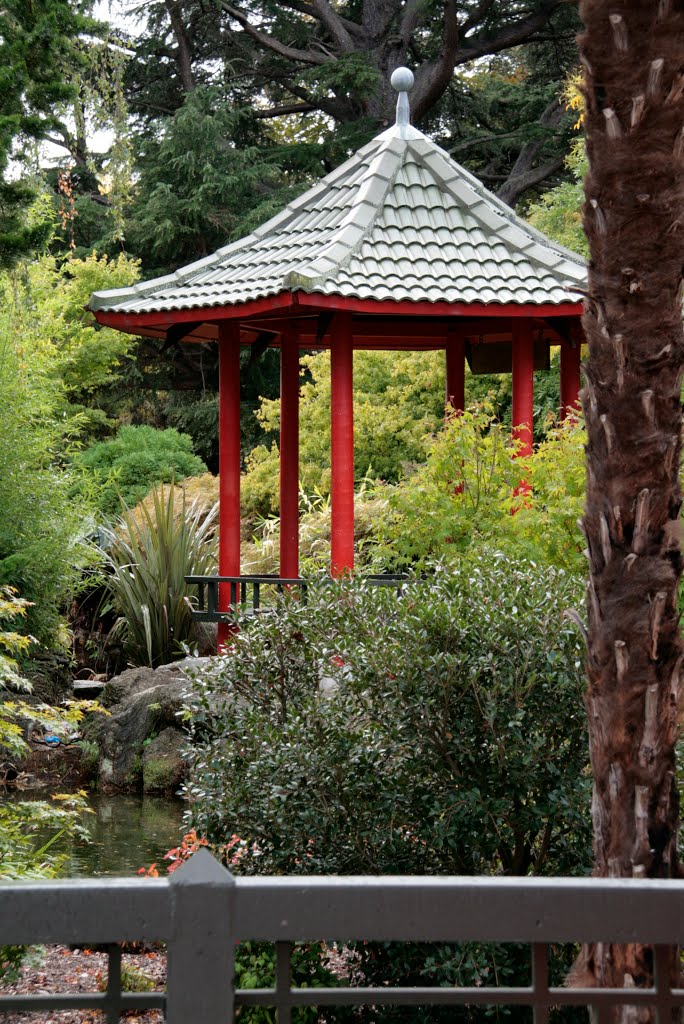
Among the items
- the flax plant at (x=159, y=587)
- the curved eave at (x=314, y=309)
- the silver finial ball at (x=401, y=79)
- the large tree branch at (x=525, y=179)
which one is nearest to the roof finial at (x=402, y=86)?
the silver finial ball at (x=401, y=79)

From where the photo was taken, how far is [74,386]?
20656 mm

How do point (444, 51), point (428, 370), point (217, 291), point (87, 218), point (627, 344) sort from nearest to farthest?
point (627, 344)
point (217, 291)
point (428, 370)
point (444, 51)
point (87, 218)

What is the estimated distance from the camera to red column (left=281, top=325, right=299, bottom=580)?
9969mm

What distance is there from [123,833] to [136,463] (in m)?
8.88

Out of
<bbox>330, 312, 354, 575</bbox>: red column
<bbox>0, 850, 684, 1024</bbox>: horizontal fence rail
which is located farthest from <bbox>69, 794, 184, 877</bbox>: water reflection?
<bbox>0, 850, 684, 1024</bbox>: horizontal fence rail

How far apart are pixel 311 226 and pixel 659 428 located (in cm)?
670

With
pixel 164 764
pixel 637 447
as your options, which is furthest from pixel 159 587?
pixel 637 447

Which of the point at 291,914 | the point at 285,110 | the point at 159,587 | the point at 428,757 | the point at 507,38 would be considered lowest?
the point at 428,757

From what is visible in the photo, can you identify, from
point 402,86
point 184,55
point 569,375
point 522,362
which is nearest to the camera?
point 522,362

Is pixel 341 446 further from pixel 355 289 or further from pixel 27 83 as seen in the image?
pixel 27 83

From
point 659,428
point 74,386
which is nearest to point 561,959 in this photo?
point 659,428

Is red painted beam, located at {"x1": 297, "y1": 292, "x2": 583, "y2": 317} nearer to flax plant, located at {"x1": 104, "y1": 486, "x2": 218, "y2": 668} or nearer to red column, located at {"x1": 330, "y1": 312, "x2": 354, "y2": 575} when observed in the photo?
red column, located at {"x1": 330, "y1": 312, "x2": 354, "y2": 575}

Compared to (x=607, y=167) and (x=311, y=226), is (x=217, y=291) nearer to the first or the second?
(x=311, y=226)

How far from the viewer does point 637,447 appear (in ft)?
8.79
